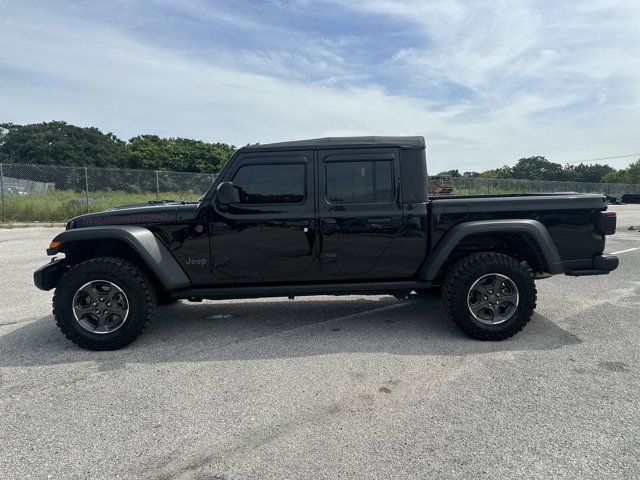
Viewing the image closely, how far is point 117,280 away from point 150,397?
1287mm

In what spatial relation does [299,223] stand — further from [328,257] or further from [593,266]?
[593,266]

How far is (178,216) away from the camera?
3.83m

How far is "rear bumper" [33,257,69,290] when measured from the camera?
379cm

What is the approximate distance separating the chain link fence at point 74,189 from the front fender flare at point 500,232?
506 inches

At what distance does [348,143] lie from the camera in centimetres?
394

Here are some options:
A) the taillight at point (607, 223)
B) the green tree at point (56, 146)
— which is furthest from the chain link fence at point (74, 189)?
the green tree at point (56, 146)

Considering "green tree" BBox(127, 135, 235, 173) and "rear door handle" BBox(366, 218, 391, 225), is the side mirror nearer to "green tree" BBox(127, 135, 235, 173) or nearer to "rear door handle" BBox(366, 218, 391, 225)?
"rear door handle" BBox(366, 218, 391, 225)

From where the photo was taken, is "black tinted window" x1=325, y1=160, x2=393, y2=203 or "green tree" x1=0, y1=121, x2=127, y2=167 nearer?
"black tinted window" x1=325, y1=160, x2=393, y2=203

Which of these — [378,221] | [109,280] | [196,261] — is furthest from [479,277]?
[109,280]

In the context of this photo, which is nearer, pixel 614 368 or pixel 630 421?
pixel 630 421

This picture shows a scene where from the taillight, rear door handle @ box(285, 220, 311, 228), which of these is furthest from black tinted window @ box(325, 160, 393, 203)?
the taillight

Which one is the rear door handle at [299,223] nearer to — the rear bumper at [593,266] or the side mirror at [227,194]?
the side mirror at [227,194]

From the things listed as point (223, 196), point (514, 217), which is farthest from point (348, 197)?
point (514, 217)

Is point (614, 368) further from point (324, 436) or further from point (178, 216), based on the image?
point (178, 216)
